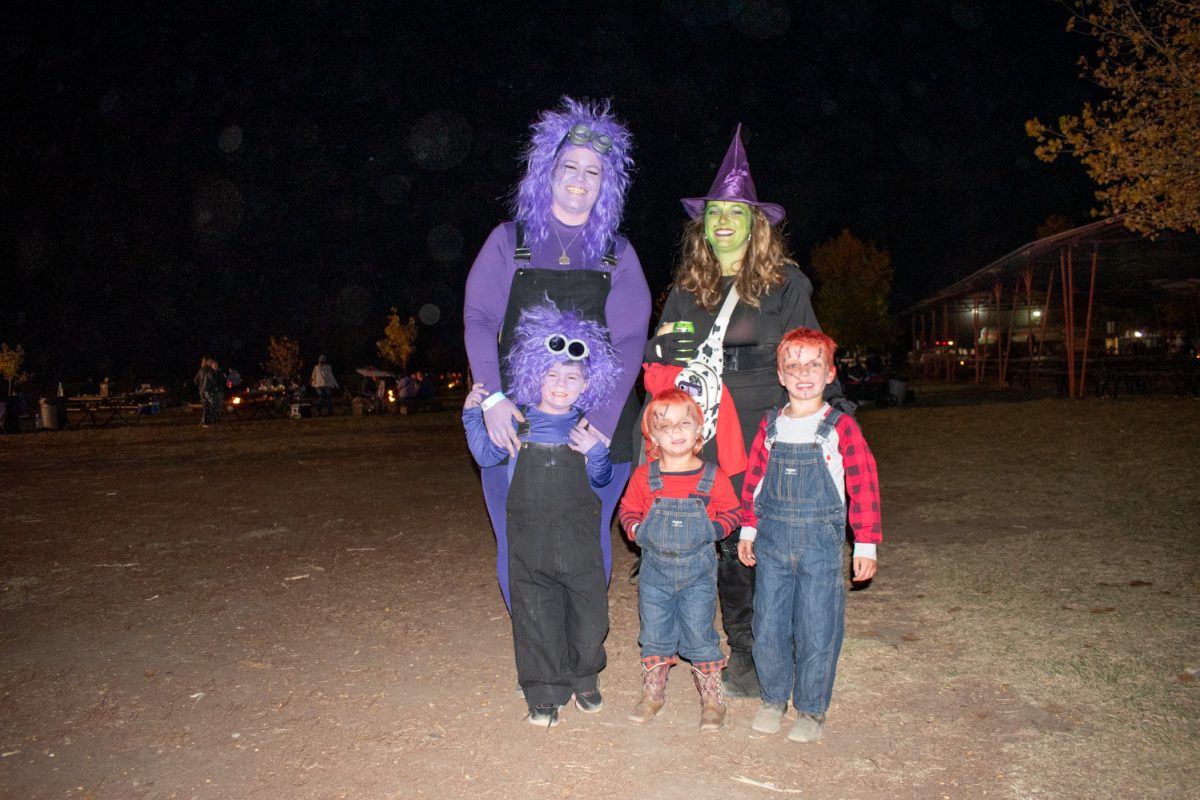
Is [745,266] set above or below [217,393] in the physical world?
above

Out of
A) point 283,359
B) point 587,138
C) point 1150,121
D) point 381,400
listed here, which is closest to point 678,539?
point 587,138

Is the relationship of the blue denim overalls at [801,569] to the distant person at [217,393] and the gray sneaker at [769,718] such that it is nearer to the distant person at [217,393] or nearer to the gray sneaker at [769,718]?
the gray sneaker at [769,718]

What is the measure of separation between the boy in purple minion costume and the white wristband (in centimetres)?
6

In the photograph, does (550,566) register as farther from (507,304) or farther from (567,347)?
(507,304)

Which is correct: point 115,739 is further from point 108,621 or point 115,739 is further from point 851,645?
point 851,645

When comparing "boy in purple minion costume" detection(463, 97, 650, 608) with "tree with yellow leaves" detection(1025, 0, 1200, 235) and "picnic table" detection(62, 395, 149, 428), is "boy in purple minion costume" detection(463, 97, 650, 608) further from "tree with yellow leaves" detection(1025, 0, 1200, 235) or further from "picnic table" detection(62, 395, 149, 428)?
"picnic table" detection(62, 395, 149, 428)

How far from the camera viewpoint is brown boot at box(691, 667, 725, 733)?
3436 millimetres

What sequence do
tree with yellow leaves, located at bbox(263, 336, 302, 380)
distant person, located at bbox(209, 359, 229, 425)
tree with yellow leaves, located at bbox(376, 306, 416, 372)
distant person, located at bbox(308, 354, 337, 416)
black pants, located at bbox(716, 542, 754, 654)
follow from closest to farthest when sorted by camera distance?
black pants, located at bbox(716, 542, 754, 654) < distant person, located at bbox(209, 359, 229, 425) < distant person, located at bbox(308, 354, 337, 416) < tree with yellow leaves, located at bbox(263, 336, 302, 380) < tree with yellow leaves, located at bbox(376, 306, 416, 372)

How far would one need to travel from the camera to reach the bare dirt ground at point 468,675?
3.04m

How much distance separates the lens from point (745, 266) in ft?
12.2

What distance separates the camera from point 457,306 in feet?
297

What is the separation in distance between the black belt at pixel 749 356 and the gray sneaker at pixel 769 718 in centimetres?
144

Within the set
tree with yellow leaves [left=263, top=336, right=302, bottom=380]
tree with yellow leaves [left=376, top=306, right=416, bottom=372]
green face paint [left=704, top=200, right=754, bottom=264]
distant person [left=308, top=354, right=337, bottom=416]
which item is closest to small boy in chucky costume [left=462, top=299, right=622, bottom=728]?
green face paint [left=704, top=200, right=754, bottom=264]

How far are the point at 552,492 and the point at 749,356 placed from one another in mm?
1065
